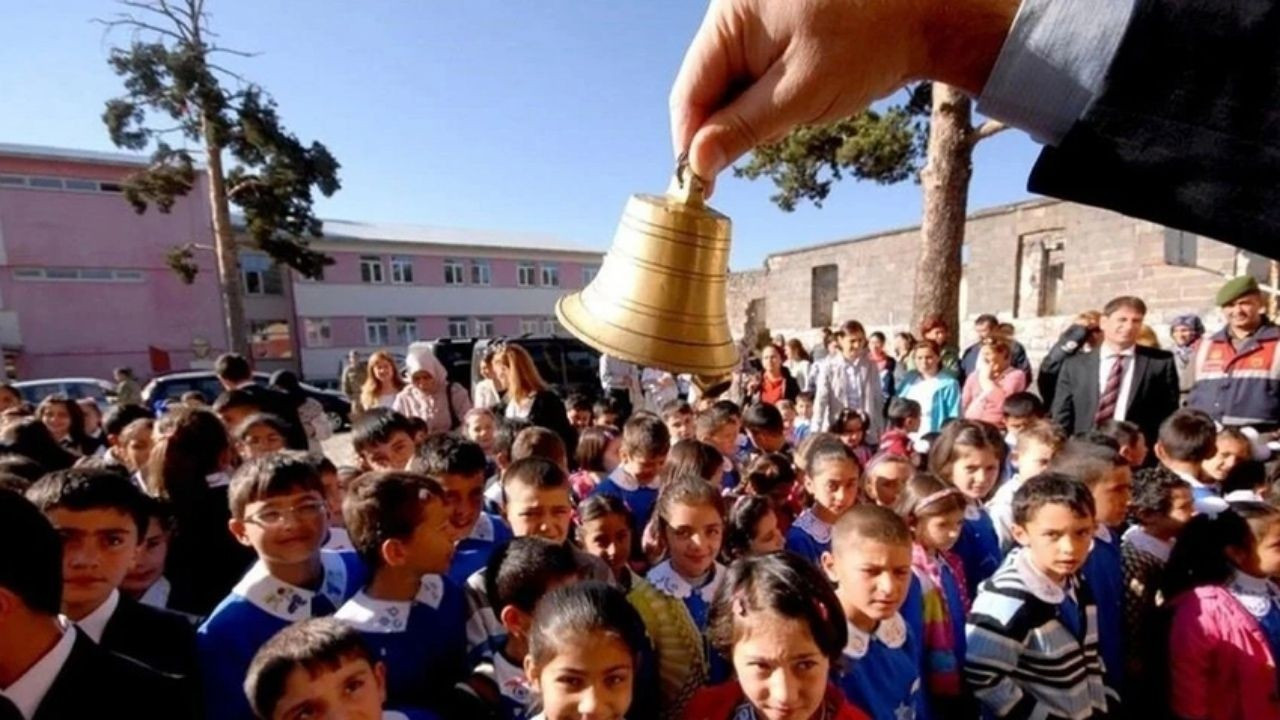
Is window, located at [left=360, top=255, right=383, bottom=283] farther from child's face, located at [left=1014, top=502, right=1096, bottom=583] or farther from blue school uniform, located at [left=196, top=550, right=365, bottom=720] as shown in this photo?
child's face, located at [left=1014, top=502, right=1096, bottom=583]

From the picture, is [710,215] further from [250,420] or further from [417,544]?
[250,420]

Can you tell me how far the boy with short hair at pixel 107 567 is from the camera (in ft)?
5.79

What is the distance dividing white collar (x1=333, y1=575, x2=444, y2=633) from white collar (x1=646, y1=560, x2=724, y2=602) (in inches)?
31.2

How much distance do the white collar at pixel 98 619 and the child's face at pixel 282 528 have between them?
378 millimetres

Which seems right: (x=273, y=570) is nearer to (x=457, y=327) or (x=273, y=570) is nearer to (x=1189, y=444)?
(x=1189, y=444)

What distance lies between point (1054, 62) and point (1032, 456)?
3264 mm

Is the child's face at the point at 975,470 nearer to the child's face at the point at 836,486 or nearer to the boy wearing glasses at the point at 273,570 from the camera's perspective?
the child's face at the point at 836,486

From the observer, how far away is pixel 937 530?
102 inches

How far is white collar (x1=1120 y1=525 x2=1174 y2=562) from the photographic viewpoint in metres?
2.76

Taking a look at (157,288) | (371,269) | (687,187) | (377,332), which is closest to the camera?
(687,187)

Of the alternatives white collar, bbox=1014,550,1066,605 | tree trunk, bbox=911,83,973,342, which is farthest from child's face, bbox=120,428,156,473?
tree trunk, bbox=911,83,973,342

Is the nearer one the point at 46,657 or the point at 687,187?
the point at 687,187

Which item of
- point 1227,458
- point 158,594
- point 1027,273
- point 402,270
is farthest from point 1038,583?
point 402,270

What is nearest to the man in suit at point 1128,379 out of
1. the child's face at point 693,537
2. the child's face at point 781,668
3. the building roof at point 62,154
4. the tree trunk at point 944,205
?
the tree trunk at point 944,205
